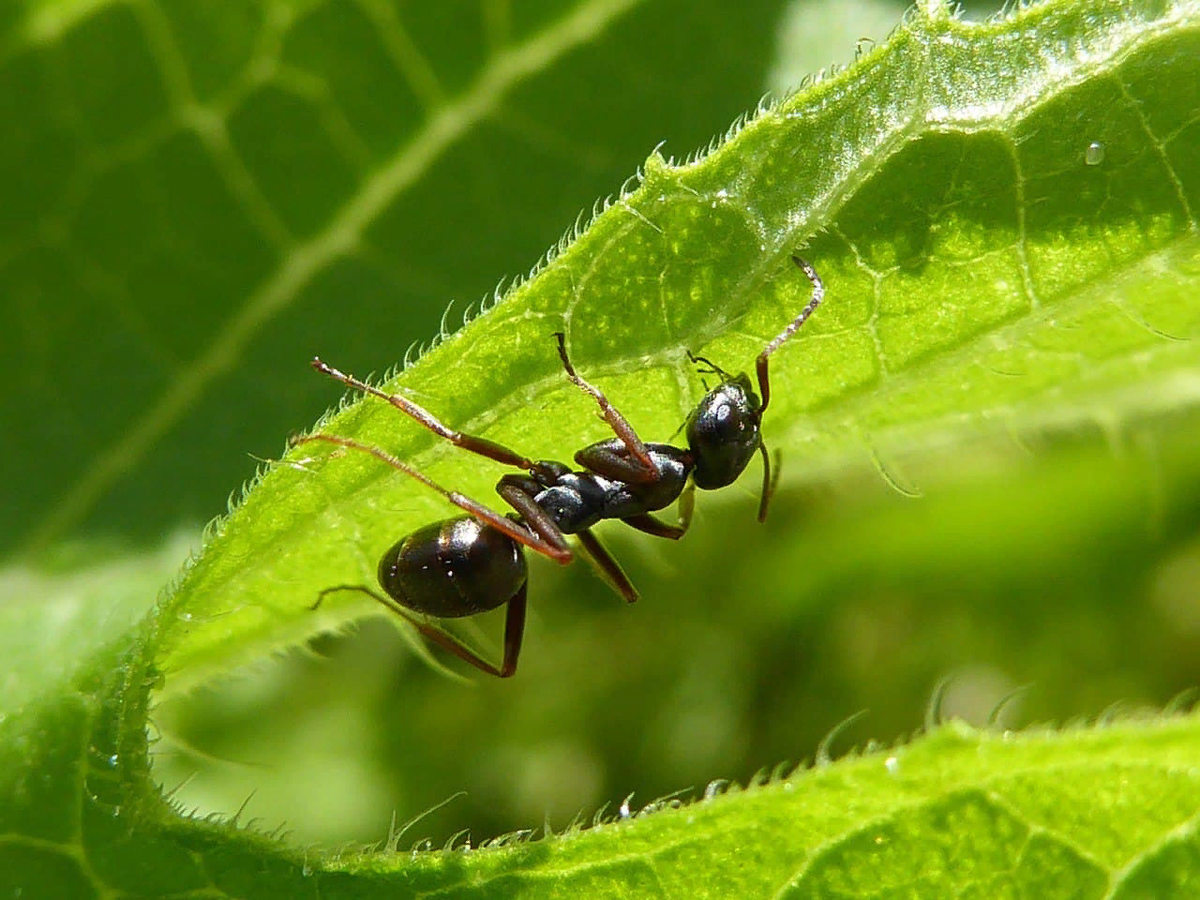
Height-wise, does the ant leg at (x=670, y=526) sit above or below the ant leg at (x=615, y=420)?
below

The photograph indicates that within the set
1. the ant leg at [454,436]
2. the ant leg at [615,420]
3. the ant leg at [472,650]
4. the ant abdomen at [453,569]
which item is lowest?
the ant leg at [472,650]

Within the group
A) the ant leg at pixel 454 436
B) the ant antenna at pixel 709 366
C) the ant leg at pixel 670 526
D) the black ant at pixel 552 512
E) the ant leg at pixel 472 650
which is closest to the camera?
the ant leg at pixel 454 436

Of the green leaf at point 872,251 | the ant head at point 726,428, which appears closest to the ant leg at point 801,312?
the green leaf at point 872,251

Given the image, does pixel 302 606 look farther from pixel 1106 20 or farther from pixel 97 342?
pixel 1106 20

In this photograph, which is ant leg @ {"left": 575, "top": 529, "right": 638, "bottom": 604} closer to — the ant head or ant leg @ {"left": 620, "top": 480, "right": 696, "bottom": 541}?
ant leg @ {"left": 620, "top": 480, "right": 696, "bottom": 541}

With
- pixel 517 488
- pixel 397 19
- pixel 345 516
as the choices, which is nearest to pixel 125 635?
pixel 345 516

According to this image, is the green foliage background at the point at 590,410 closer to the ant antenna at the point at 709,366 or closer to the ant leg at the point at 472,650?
the ant antenna at the point at 709,366

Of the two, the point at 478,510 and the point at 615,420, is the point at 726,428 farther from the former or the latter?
the point at 478,510
